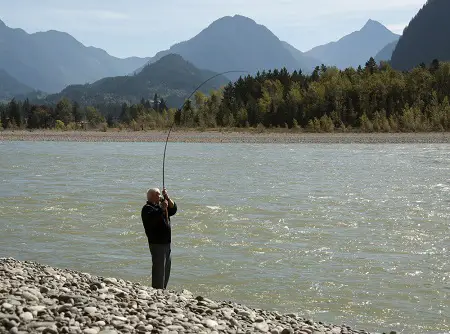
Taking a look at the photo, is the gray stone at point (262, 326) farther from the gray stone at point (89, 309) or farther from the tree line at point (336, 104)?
the tree line at point (336, 104)

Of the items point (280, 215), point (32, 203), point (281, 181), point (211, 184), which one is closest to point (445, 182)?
point (281, 181)

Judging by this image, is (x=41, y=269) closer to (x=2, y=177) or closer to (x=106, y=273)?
(x=106, y=273)

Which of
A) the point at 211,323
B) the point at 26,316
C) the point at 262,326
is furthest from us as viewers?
the point at 262,326

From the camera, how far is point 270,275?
43.2 feet

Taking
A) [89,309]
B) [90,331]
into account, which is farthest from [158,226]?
[90,331]

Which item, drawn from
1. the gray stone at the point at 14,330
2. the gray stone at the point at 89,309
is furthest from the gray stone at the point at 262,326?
the gray stone at the point at 14,330

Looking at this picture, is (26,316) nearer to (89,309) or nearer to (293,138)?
(89,309)

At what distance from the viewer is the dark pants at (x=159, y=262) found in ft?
35.9

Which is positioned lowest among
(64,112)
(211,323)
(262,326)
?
(262,326)

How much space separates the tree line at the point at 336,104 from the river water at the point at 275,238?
6253 centimetres

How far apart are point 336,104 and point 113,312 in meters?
101

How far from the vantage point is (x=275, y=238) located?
17297mm

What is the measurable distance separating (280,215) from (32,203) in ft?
34.0

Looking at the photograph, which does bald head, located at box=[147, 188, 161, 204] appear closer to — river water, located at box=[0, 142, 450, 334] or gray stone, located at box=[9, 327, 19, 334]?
river water, located at box=[0, 142, 450, 334]
